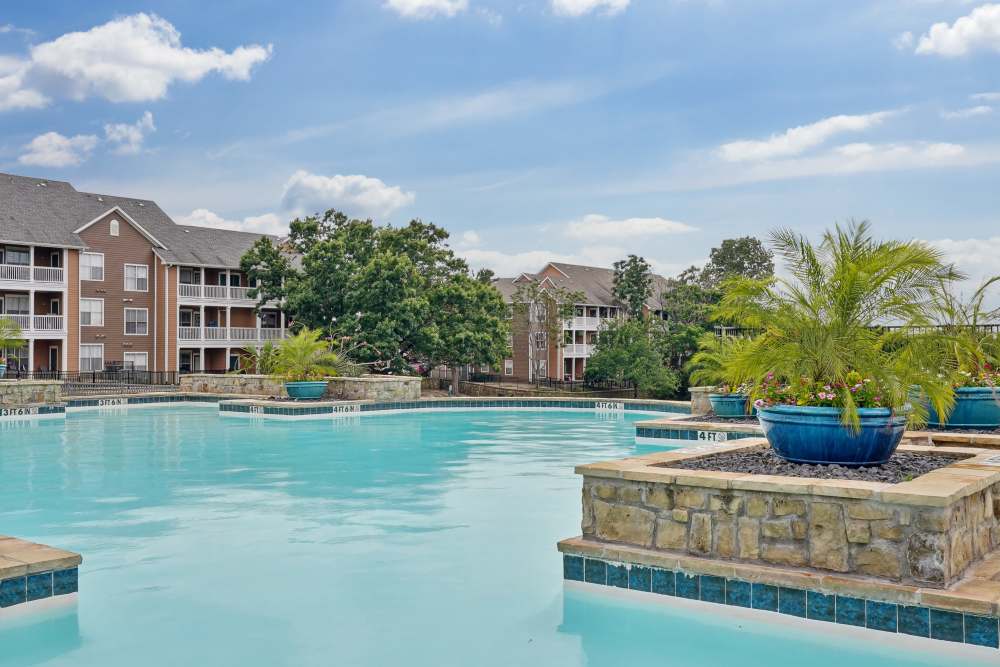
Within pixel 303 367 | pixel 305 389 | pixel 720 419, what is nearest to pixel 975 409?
pixel 720 419

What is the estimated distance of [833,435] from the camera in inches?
246

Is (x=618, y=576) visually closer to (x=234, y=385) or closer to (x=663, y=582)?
(x=663, y=582)

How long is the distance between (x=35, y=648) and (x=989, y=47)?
21412mm

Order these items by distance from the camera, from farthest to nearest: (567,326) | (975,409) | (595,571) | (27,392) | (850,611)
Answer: (567,326)
(27,392)
(975,409)
(595,571)
(850,611)

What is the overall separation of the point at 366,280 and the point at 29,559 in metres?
27.9

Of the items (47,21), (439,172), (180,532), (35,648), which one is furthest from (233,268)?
(35,648)

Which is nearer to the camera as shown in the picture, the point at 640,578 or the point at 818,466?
the point at 640,578

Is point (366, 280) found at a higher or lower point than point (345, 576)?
higher

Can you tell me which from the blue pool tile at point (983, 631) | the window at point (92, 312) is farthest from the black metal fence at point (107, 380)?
the blue pool tile at point (983, 631)

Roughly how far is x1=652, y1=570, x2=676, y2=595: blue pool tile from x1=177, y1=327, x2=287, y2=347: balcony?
36203 mm

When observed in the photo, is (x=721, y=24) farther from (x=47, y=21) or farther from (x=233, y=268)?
(x=233, y=268)

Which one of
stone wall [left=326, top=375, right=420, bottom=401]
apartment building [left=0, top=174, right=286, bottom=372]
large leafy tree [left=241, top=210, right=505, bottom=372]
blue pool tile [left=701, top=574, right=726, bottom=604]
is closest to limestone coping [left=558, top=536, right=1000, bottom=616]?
blue pool tile [left=701, top=574, right=726, bottom=604]

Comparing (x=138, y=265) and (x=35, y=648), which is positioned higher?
(x=138, y=265)

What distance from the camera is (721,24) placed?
75.3ft
